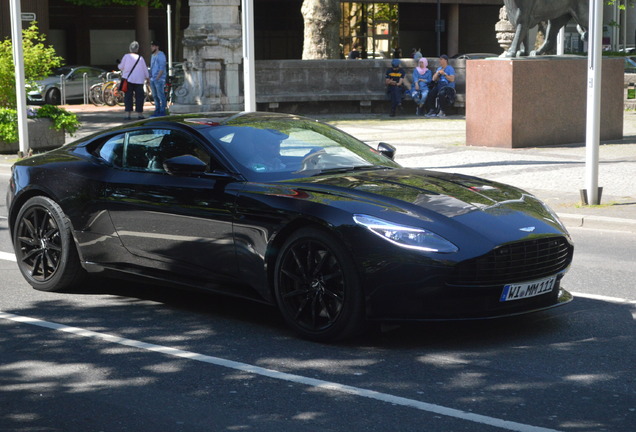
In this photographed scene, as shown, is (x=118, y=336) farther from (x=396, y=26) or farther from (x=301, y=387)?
(x=396, y=26)

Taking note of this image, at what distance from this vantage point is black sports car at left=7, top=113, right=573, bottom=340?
259 inches

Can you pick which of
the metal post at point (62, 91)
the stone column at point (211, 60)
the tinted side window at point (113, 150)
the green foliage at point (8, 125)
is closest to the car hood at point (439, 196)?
the tinted side window at point (113, 150)

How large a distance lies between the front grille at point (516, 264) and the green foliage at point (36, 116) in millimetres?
14558

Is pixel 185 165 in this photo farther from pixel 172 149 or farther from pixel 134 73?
pixel 134 73

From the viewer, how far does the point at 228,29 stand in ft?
91.0

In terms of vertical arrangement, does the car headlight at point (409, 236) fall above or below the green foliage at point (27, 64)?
below

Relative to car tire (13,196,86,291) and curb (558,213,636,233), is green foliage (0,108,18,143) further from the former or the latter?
car tire (13,196,86,291)

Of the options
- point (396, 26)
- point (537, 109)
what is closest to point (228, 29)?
point (537, 109)

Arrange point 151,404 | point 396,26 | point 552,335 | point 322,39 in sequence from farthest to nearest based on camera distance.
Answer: point 396,26 → point 322,39 → point 552,335 → point 151,404

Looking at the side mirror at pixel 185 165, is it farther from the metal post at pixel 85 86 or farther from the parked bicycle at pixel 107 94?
the metal post at pixel 85 86

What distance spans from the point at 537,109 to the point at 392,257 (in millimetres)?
13671

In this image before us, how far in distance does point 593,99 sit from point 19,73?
33.3ft

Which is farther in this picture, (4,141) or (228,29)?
(228,29)

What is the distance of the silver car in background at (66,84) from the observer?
39.4 metres
